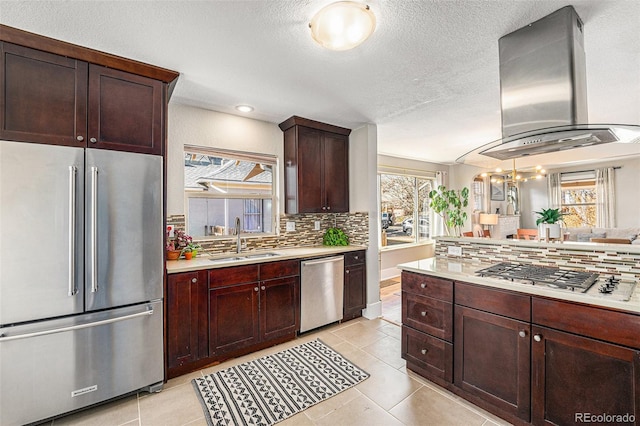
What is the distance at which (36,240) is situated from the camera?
175 cm

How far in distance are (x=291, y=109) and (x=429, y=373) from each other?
9.34 ft

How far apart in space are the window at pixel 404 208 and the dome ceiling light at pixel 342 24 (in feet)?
13.4

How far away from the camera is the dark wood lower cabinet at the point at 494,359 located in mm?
1672

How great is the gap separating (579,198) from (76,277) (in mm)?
9771

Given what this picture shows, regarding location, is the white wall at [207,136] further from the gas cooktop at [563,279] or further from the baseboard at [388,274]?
the baseboard at [388,274]

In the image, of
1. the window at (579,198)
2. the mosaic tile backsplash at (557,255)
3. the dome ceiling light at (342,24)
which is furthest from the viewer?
the window at (579,198)

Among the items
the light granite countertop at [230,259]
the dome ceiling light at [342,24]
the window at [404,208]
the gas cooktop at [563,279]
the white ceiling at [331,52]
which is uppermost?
the white ceiling at [331,52]

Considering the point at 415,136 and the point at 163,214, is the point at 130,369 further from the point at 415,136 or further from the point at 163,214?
the point at 415,136

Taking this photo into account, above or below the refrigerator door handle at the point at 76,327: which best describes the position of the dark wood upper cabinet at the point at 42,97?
above

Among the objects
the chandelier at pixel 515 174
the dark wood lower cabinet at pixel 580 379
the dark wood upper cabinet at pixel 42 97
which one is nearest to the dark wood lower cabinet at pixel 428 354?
the dark wood lower cabinet at pixel 580 379

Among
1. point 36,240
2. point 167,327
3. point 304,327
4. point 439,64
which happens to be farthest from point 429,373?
point 36,240

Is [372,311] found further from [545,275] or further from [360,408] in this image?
[545,275]

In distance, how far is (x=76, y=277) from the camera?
185cm

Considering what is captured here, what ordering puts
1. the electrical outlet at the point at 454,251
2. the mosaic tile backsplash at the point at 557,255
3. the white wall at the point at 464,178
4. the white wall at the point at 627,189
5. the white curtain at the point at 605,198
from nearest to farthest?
the mosaic tile backsplash at the point at 557,255
the electrical outlet at the point at 454,251
the white wall at the point at 627,189
the white curtain at the point at 605,198
the white wall at the point at 464,178
